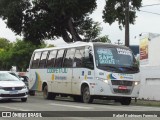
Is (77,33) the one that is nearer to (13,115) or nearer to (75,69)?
(75,69)

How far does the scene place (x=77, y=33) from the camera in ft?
157

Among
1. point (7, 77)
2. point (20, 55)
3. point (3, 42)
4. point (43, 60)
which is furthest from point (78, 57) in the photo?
point (3, 42)

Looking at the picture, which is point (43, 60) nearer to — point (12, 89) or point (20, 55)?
point (12, 89)

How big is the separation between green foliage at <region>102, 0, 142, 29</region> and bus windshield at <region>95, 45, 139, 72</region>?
705 inches

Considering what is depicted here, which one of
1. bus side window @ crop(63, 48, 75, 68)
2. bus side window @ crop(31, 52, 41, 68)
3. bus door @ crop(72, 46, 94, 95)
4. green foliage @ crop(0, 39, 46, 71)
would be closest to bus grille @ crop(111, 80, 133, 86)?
bus door @ crop(72, 46, 94, 95)

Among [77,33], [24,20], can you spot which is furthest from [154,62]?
[24,20]

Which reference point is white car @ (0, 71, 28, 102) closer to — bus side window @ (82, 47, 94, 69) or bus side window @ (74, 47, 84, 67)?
bus side window @ (74, 47, 84, 67)

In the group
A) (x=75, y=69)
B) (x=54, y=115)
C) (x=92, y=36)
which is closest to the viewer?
(x=54, y=115)

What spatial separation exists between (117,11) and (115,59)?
19.8 metres

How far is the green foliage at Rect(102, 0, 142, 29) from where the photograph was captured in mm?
41531

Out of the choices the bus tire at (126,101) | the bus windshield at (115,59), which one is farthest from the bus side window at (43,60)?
the bus tire at (126,101)

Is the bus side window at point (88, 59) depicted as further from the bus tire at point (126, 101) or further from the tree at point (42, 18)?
the tree at point (42, 18)

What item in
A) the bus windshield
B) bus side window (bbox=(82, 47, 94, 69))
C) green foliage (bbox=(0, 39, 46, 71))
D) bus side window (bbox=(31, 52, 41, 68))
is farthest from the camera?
green foliage (bbox=(0, 39, 46, 71))

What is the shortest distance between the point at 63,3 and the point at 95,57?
67.0 feet
